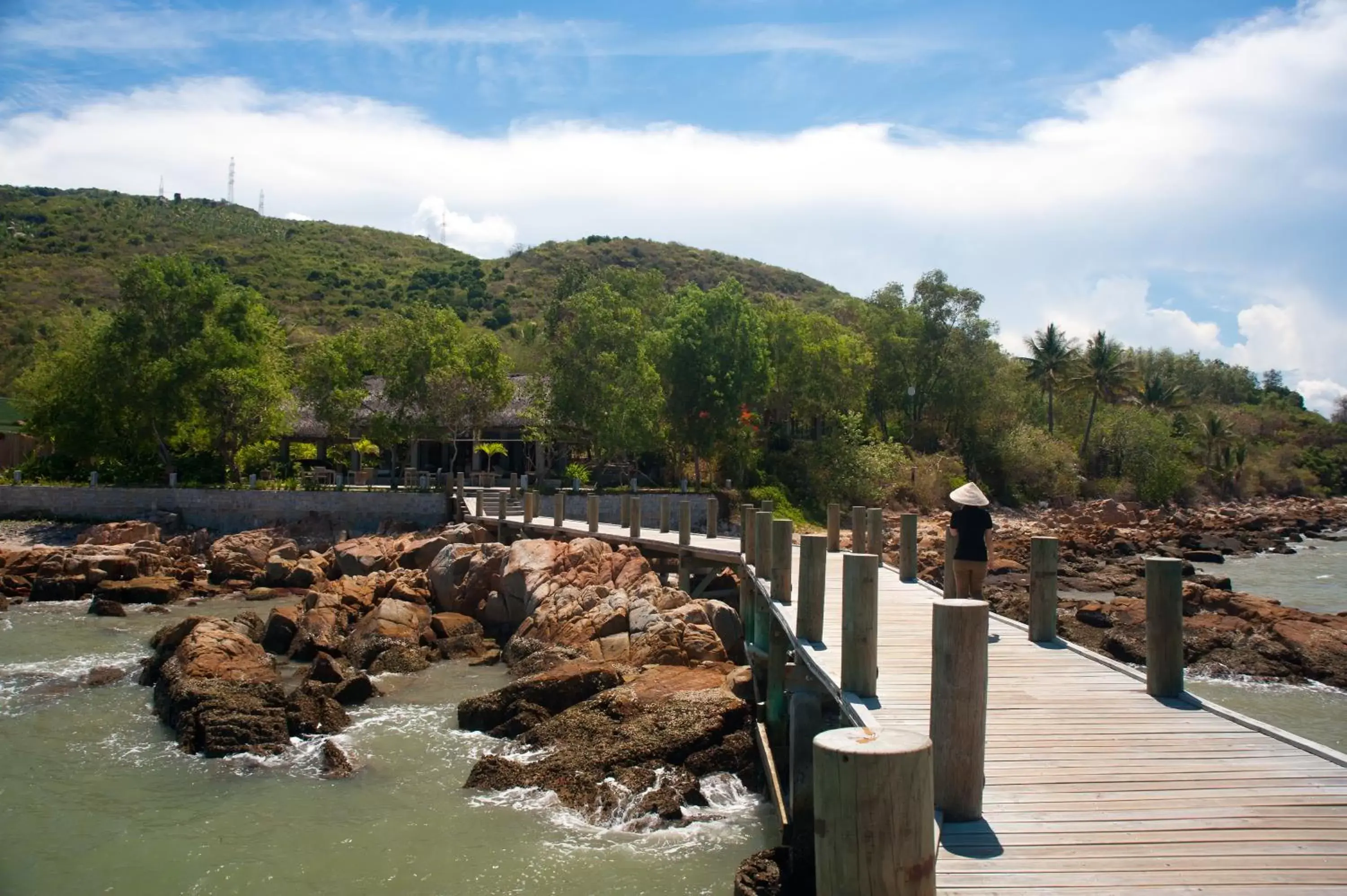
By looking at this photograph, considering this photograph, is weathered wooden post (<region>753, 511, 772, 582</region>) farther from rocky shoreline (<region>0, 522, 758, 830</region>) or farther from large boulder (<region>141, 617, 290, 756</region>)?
large boulder (<region>141, 617, 290, 756</region>)

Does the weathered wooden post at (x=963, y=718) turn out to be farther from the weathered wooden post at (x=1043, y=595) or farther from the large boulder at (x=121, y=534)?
the large boulder at (x=121, y=534)

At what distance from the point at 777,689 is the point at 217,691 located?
7.53 metres

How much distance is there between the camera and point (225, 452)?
1420 inches

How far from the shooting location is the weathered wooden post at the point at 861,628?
7.73 meters

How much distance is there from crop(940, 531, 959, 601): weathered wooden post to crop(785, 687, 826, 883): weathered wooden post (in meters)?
1.99

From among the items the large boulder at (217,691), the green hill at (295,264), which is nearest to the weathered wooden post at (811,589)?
the large boulder at (217,691)

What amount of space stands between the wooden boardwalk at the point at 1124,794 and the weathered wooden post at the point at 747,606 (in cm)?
678

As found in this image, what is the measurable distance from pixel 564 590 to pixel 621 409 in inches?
655

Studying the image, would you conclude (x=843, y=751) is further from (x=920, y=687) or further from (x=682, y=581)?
(x=682, y=581)

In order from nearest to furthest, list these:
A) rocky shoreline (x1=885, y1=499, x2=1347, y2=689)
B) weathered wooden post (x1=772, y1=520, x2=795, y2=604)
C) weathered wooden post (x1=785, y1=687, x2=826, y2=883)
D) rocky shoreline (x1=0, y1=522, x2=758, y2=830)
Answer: weathered wooden post (x1=785, y1=687, x2=826, y2=883) → rocky shoreline (x1=0, y1=522, x2=758, y2=830) → weathered wooden post (x1=772, y1=520, x2=795, y2=604) → rocky shoreline (x1=885, y1=499, x2=1347, y2=689)

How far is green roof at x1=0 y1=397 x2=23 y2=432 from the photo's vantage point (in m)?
45.0

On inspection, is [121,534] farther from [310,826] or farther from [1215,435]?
[1215,435]

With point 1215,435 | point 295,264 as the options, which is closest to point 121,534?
point 1215,435

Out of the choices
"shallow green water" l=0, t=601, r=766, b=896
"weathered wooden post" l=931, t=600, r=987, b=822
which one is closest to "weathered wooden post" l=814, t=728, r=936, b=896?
"weathered wooden post" l=931, t=600, r=987, b=822
